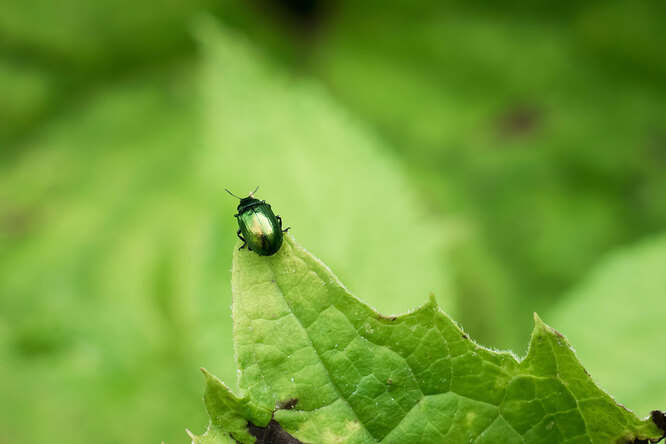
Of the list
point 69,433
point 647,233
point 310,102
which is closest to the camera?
point 310,102

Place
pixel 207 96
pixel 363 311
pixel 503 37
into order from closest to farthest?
pixel 363 311
pixel 207 96
pixel 503 37

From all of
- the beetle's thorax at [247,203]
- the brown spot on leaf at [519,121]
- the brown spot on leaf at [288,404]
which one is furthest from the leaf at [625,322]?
the brown spot on leaf at [519,121]

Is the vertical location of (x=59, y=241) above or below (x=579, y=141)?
above

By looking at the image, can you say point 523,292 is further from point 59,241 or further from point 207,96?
point 59,241

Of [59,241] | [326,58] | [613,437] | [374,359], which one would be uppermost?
[326,58]

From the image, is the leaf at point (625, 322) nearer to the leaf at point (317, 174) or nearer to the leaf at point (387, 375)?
the leaf at point (317, 174)

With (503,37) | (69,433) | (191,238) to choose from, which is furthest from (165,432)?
(503,37)

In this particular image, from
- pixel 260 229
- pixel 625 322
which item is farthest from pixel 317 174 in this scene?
pixel 625 322

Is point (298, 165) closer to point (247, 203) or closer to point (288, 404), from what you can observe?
point (247, 203)
